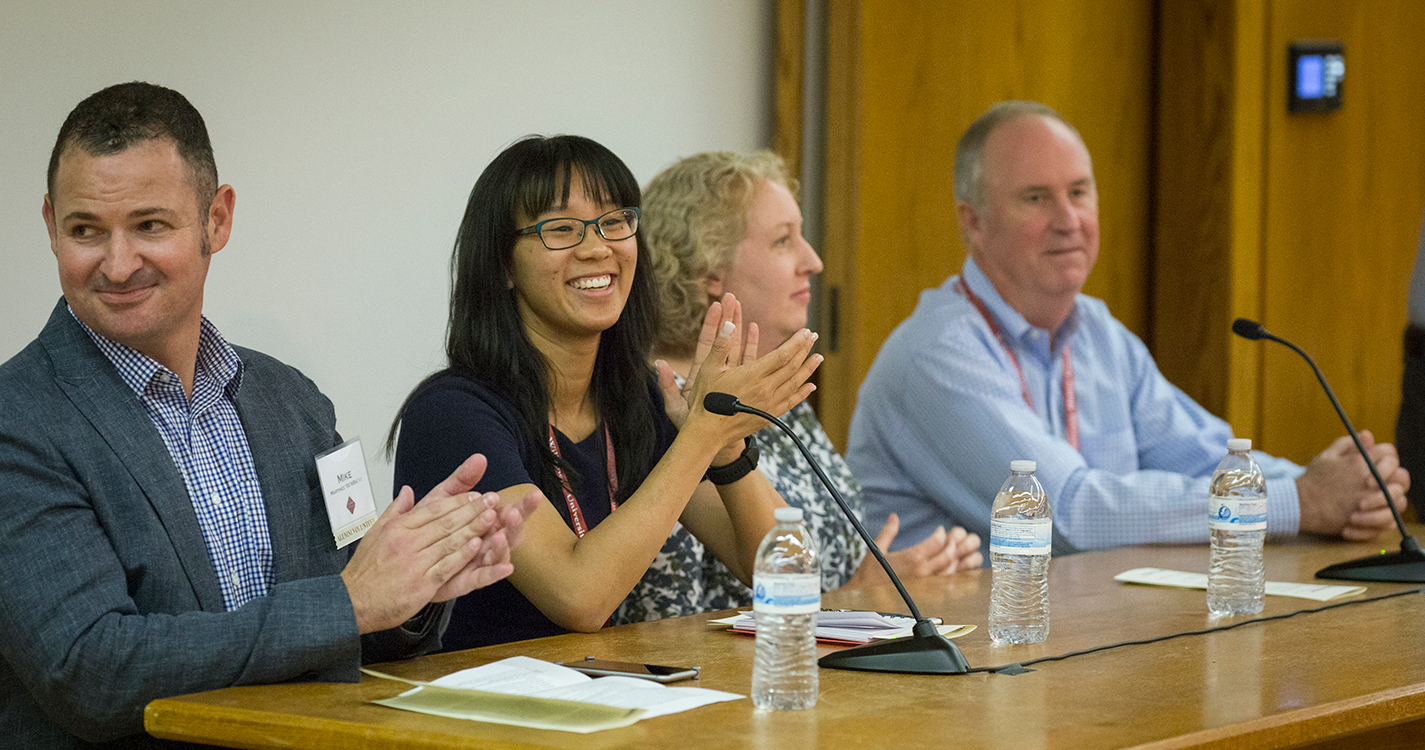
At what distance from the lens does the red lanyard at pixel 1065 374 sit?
332 cm

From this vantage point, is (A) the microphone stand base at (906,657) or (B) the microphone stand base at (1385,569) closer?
(A) the microphone stand base at (906,657)

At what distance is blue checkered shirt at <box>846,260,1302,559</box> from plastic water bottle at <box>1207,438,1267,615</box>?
26.8 inches

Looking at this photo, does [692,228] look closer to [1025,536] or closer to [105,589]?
[1025,536]

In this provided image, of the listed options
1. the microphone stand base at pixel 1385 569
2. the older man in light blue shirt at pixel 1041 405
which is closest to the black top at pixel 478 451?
the older man in light blue shirt at pixel 1041 405

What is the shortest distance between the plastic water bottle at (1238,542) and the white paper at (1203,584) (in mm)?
156

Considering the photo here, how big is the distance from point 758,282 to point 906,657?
1336 millimetres

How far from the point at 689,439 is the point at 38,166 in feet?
4.82

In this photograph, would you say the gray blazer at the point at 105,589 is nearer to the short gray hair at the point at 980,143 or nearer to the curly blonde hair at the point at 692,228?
the curly blonde hair at the point at 692,228

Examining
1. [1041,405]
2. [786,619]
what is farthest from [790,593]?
[1041,405]

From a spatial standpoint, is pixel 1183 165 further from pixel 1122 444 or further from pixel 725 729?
pixel 725 729

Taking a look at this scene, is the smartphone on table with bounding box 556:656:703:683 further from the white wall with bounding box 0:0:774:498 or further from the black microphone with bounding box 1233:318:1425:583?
the white wall with bounding box 0:0:774:498

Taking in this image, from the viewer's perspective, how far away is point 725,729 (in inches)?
54.4

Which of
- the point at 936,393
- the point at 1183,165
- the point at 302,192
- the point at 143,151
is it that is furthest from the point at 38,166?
the point at 1183,165

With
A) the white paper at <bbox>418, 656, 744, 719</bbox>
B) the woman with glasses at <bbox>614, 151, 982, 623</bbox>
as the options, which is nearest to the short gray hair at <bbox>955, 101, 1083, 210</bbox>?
the woman with glasses at <bbox>614, 151, 982, 623</bbox>
